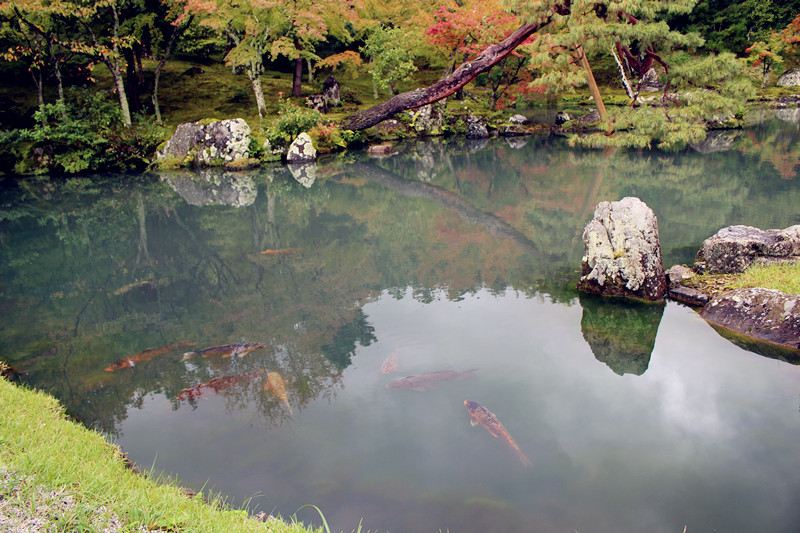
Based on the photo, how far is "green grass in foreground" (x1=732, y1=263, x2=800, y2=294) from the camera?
6031mm

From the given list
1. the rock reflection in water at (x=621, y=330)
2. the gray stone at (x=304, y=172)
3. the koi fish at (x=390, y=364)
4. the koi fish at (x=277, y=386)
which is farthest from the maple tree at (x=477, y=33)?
the koi fish at (x=277, y=386)

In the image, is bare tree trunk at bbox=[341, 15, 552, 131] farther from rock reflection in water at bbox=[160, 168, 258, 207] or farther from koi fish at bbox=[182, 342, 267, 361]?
koi fish at bbox=[182, 342, 267, 361]

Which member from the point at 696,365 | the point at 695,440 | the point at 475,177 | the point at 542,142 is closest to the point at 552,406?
the point at 695,440

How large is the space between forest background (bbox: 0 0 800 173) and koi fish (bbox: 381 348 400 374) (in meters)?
10.3

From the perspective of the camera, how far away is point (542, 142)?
22.2 meters

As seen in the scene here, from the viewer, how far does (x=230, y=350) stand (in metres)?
5.77

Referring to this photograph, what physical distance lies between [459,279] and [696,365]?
3565 millimetres

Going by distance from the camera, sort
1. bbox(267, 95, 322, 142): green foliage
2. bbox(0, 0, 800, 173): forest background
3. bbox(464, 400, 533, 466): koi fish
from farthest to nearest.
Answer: bbox(267, 95, 322, 142): green foliage → bbox(0, 0, 800, 173): forest background → bbox(464, 400, 533, 466): koi fish

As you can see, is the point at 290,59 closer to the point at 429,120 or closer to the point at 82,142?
the point at 429,120

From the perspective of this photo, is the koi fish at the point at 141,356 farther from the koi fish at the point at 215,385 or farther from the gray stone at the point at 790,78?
the gray stone at the point at 790,78

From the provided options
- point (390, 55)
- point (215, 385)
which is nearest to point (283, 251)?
point (215, 385)

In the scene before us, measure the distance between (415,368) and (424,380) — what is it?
1.19 feet

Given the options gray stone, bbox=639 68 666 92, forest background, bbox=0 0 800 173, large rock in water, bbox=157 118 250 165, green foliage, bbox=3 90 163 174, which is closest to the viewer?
forest background, bbox=0 0 800 173

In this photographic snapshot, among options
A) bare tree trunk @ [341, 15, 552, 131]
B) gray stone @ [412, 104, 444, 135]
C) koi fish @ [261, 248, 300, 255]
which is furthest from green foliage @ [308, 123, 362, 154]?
koi fish @ [261, 248, 300, 255]
